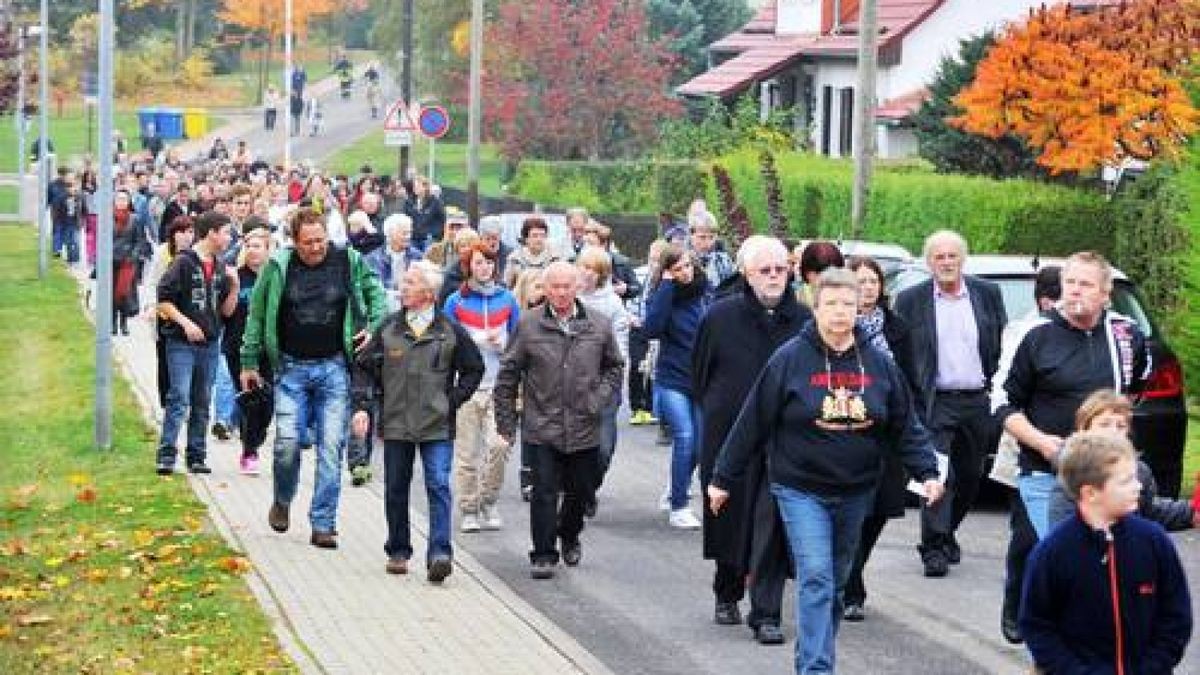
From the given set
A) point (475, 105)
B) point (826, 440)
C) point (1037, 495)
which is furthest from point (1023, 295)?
point (475, 105)

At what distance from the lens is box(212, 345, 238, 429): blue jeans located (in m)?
21.3

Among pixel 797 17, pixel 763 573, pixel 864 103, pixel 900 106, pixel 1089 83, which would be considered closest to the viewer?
pixel 763 573

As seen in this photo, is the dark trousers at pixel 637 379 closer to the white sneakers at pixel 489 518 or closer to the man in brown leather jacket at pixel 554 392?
the white sneakers at pixel 489 518

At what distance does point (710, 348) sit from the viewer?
531 inches

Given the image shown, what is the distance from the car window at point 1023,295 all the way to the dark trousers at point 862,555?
3628 mm

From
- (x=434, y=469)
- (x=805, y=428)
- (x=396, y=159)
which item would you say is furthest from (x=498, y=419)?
(x=396, y=159)

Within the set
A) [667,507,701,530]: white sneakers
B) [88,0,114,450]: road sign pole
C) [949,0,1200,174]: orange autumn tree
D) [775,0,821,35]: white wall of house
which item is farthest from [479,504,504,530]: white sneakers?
[775,0,821,35]: white wall of house

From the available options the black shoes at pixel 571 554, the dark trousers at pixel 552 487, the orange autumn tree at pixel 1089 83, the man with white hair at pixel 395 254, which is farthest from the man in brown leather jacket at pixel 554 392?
the orange autumn tree at pixel 1089 83

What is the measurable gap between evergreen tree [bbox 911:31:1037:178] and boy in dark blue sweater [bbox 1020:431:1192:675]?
29.7 metres

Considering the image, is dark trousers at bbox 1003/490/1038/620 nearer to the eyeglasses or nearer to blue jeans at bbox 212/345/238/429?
the eyeglasses

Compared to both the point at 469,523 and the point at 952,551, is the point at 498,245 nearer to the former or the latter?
the point at 469,523

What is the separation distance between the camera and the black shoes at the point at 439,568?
14.6 m

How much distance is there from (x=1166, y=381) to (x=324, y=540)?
5077 millimetres

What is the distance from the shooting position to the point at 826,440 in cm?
1097
